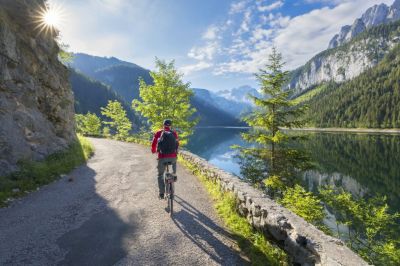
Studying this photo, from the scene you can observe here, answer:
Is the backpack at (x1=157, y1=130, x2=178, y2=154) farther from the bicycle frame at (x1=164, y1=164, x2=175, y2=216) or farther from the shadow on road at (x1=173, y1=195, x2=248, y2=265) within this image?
the shadow on road at (x1=173, y1=195, x2=248, y2=265)

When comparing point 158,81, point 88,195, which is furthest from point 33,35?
point 88,195

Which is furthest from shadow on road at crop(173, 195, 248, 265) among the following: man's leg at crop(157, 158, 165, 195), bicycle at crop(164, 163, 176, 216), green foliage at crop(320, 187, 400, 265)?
green foliage at crop(320, 187, 400, 265)

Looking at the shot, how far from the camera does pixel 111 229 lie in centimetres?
714

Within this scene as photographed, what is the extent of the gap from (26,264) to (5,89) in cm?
1255

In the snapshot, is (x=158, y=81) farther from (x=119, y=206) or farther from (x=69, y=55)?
(x=119, y=206)

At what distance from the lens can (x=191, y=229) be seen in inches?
290

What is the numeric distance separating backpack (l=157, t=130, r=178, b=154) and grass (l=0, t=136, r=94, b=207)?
234 inches

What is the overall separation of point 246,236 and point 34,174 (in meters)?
10.5

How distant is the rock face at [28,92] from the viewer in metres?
13.3

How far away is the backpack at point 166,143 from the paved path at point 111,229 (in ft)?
6.86

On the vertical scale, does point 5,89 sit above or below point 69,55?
below

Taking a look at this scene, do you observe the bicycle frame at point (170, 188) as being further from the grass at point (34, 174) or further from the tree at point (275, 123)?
the tree at point (275, 123)

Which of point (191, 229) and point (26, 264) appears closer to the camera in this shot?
point (26, 264)

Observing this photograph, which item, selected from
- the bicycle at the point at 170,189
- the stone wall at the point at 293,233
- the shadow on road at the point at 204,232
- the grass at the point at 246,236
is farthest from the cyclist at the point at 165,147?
the stone wall at the point at 293,233
